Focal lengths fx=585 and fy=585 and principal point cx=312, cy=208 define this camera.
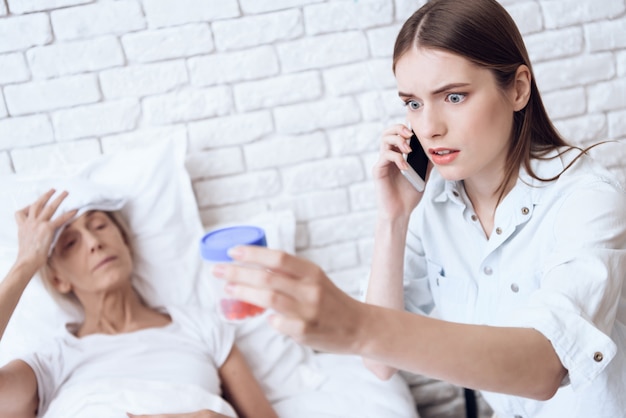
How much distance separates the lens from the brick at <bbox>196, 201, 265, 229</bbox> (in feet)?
5.49

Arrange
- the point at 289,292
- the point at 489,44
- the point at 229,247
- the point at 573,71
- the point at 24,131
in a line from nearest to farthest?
the point at 289,292 < the point at 229,247 < the point at 489,44 < the point at 24,131 < the point at 573,71

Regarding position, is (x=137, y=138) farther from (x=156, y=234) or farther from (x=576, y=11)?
(x=576, y=11)

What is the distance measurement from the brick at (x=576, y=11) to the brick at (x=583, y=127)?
27 centimetres

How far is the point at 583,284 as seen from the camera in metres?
0.81

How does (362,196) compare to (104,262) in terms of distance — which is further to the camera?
(362,196)

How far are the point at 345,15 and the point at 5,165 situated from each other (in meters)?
1.00

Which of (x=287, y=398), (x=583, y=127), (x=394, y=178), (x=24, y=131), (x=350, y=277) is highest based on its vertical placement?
(x=24, y=131)

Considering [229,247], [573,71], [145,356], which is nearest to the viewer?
A: [229,247]

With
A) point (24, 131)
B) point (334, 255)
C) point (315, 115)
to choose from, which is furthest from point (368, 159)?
point (24, 131)

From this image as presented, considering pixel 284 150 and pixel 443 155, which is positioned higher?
pixel 443 155

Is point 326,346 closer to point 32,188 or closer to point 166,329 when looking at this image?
point 166,329

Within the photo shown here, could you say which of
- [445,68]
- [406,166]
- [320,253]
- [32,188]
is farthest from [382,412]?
[32,188]

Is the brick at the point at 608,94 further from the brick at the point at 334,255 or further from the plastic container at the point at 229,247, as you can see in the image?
the plastic container at the point at 229,247

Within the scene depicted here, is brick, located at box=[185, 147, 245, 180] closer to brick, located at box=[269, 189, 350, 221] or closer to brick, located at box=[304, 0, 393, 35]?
brick, located at box=[269, 189, 350, 221]
